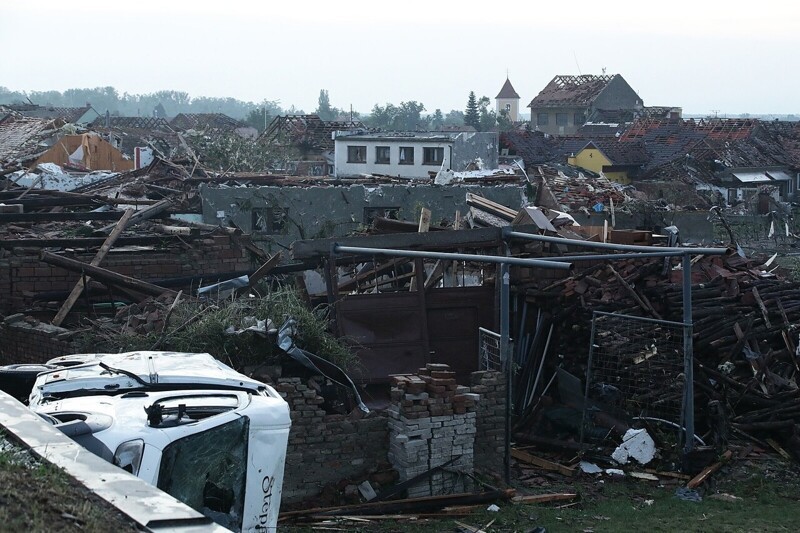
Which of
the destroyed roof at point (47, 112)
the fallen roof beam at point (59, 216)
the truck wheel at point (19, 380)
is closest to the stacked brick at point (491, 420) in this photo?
the truck wheel at point (19, 380)

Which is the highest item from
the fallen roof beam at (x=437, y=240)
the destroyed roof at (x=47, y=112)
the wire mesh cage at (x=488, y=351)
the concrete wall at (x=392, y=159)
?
the destroyed roof at (x=47, y=112)

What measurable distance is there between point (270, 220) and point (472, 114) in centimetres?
8252

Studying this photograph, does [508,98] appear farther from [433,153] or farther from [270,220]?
[270,220]

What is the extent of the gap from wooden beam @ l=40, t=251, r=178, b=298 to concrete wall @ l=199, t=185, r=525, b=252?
1049 centimetres

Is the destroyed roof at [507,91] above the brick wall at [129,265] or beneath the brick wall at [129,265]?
above

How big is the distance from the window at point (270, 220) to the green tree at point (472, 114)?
77736mm

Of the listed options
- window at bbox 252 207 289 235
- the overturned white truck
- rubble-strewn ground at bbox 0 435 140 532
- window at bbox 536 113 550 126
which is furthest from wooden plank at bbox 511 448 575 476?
window at bbox 536 113 550 126

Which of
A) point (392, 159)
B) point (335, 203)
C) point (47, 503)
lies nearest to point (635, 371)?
point (47, 503)

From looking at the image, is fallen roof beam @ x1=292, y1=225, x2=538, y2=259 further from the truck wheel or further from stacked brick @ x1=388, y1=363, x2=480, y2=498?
the truck wheel

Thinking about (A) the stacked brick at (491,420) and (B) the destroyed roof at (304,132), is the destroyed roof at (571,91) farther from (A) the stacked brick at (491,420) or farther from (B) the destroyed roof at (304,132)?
(A) the stacked brick at (491,420)

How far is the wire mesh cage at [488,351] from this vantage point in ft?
40.6

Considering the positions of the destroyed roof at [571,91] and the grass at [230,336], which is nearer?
the grass at [230,336]

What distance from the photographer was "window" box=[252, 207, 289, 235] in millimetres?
25812

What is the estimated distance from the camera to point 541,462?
12.2 m
